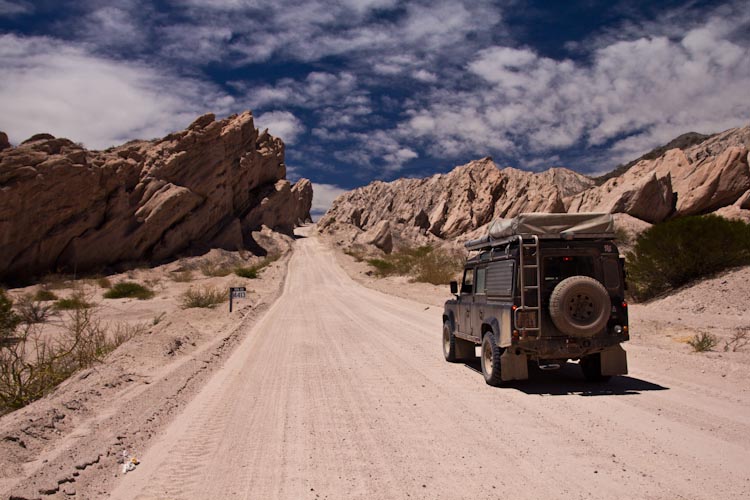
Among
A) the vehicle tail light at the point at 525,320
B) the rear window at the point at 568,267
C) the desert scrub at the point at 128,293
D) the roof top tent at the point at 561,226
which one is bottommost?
the desert scrub at the point at 128,293

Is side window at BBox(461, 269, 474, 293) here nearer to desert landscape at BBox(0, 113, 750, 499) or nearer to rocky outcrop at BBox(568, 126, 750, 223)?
desert landscape at BBox(0, 113, 750, 499)

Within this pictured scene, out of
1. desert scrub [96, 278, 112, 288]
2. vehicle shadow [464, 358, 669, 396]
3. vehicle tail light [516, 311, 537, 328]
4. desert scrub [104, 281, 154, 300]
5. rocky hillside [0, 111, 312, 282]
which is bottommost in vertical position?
vehicle shadow [464, 358, 669, 396]

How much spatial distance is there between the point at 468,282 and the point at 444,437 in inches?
212

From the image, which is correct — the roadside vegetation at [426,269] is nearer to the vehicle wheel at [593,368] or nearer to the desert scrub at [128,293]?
the desert scrub at [128,293]

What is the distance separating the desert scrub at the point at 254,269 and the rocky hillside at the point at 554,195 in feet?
66.4

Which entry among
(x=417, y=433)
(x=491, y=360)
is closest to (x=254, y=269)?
(x=491, y=360)

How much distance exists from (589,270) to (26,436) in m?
→ 8.31

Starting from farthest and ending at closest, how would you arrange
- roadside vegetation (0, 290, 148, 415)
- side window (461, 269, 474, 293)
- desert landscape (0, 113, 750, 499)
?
side window (461, 269, 474, 293), roadside vegetation (0, 290, 148, 415), desert landscape (0, 113, 750, 499)

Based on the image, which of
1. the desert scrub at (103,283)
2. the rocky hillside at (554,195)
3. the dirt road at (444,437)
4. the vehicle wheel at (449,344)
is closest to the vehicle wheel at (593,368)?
the dirt road at (444,437)

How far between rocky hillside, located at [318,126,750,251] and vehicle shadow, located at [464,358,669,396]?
41193 mm

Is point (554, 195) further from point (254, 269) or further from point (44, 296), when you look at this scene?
point (44, 296)

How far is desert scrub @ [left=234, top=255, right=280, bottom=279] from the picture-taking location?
46000 millimetres

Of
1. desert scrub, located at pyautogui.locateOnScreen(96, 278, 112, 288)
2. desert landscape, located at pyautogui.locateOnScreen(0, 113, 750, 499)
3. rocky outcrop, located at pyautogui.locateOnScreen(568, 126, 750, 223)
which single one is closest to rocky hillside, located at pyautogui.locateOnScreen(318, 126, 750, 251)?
rocky outcrop, located at pyautogui.locateOnScreen(568, 126, 750, 223)

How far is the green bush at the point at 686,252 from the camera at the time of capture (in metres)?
19.3
